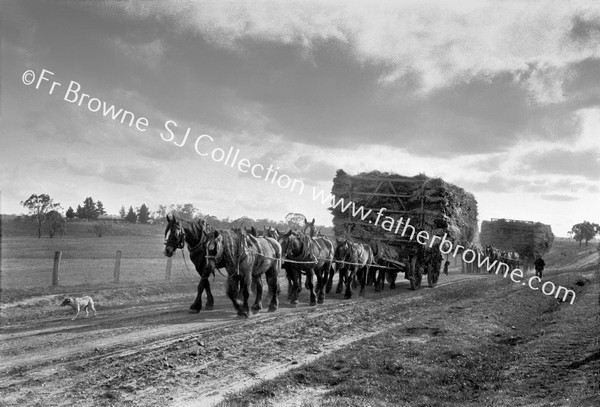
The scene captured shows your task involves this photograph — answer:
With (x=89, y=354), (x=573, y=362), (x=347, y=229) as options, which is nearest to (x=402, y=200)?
(x=347, y=229)

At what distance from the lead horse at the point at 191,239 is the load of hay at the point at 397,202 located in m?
9.12

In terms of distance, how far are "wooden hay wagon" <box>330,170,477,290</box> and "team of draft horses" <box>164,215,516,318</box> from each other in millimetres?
2236

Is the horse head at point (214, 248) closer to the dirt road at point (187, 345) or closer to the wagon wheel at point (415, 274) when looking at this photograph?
the dirt road at point (187, 345)

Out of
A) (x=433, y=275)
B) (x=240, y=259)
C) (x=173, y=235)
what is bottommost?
(x=433, y=275)

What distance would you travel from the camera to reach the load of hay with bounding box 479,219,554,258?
39969 millimetres

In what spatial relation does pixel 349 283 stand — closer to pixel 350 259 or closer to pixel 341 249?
pixel 350 259

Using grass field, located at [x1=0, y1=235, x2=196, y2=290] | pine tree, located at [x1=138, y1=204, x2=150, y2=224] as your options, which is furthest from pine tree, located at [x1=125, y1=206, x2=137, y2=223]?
grass field, located at [x1=0, y1=235, x2=196, y2=290]

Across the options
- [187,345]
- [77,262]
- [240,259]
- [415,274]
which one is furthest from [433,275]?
[77,262]

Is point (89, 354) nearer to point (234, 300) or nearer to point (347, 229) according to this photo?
point (234, 300)

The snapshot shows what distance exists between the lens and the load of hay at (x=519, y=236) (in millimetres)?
39969

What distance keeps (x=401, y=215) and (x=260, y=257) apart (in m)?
9.25

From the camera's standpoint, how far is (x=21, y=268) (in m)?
24.9

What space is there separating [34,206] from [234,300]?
4484 centimetres

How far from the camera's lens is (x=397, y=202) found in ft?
64.4
